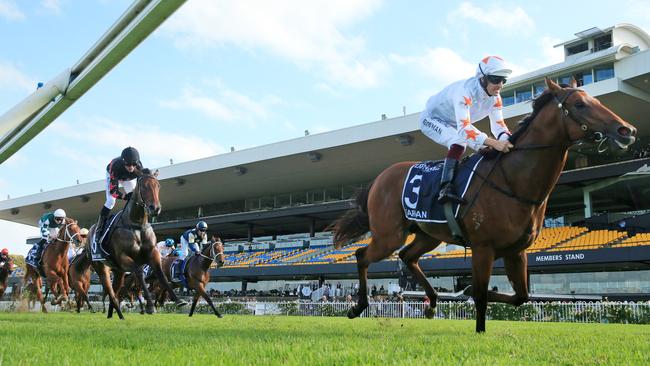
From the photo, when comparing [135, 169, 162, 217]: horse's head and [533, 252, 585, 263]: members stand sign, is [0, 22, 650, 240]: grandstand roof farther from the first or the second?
[135, 169, 162, 217]: horse's head

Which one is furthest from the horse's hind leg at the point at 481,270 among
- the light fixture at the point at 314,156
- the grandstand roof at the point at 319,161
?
the light fixture at the point at 314,156

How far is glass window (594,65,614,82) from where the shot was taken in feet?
92.2

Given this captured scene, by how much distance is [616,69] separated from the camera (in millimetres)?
26328

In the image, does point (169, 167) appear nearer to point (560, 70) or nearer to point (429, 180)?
point (560, 70)

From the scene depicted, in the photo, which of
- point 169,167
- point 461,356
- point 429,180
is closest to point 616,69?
point 429,180

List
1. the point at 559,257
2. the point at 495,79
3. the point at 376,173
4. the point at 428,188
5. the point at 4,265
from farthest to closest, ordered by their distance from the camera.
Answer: the point at 376,173, the point at 559,257, the point at 4,265, the point at 428,188, the point at 495,79

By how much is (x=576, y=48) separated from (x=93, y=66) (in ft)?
116

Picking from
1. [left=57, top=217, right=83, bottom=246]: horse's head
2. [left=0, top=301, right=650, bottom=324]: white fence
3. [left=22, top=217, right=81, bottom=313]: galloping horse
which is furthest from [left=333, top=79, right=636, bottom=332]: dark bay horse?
[left=22, top=217, right=81, bottom=313]: galloping horse

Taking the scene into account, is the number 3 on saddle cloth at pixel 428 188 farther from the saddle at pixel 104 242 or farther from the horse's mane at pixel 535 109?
the saddle at pixel 104 242

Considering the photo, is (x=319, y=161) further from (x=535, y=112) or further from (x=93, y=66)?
(x=93, y=66)

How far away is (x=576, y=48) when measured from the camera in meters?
32.9

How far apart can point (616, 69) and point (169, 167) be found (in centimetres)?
2995

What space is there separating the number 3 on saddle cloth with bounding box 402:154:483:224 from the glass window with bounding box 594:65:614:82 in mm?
25122

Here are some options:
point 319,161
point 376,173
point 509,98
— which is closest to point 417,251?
point 509,98
